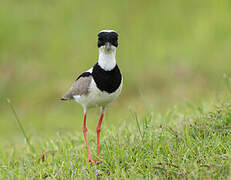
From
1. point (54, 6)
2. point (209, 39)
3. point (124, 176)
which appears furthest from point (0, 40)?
point (124, 176)

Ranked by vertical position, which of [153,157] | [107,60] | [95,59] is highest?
[107,60]

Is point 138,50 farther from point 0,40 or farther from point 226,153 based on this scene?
point 226,153

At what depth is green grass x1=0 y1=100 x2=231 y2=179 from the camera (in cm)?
308

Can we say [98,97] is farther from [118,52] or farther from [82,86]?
[118,52]

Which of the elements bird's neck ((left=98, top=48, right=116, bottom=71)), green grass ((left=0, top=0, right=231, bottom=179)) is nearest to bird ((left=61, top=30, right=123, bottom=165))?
bird's neck ((left=98, top=48, right=116, bottom=71))

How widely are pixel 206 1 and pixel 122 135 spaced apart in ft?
24.0

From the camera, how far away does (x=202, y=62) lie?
919 centimetres

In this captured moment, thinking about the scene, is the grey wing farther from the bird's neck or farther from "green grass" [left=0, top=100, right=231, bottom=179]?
"green grass" [left=0, top=100, right=231, bottom=179]

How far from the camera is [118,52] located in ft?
33.4

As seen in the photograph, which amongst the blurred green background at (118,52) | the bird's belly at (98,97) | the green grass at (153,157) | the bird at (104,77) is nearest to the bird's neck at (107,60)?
the bird at (104,77)

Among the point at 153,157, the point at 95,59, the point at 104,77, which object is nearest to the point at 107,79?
the point at 104,77

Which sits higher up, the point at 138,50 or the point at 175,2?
the point at 175,2

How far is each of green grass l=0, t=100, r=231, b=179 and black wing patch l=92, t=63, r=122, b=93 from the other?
38 centimetres

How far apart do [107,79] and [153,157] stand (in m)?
0.76
